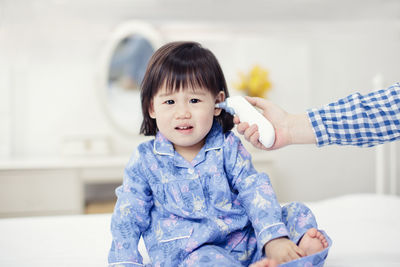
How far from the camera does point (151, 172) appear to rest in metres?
1.17

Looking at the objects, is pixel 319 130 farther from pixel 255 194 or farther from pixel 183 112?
pixel 183 112

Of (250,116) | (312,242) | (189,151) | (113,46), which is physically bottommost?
(312,242)

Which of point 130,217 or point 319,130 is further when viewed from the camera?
point 319,130

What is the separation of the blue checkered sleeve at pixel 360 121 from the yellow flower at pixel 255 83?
211 centimetres

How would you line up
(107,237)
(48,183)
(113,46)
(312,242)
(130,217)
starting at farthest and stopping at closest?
(113,46)
(48,183)
(107,237)
(130,217)
(312,242)

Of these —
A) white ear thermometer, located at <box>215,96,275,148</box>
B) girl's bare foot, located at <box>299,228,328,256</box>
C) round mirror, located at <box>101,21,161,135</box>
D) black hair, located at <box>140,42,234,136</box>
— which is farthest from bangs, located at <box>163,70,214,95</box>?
round mirror, located at <box>101,21,161,135</box>

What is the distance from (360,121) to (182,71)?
0.56m

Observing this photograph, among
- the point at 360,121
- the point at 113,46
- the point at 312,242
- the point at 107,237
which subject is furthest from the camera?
the point at 113,46

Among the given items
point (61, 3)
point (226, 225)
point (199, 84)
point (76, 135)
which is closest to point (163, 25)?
point (61, 3)

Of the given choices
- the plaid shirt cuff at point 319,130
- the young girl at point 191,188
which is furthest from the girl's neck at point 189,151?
the plaid shirt cuff at point 319,130

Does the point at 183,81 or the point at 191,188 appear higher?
the point at 183,81

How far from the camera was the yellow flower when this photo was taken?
334 centimetres

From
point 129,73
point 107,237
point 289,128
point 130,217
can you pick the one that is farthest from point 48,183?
point 289,128

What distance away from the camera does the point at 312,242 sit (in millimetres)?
958
